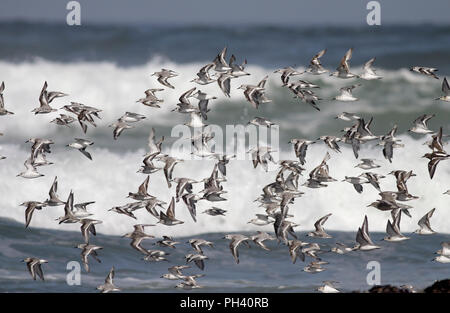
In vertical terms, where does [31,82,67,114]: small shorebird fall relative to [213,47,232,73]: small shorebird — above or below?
below

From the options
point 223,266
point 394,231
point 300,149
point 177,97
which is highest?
point 177,97

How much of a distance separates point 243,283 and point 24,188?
8.50 metres

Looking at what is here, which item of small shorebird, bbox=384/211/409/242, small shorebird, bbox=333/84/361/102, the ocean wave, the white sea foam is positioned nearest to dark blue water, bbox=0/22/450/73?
the ocean wave

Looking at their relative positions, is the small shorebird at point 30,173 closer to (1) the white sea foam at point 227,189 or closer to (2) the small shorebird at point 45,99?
(2) the small shorebird at point 45,99

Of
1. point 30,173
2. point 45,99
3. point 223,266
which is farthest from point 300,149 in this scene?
point 45,99

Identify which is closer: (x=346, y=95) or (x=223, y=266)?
(x=346, y=95)

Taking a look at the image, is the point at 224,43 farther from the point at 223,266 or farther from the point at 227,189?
the point at 223,266

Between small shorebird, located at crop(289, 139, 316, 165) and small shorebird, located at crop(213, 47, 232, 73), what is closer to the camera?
small shorebird, located at crop(213, 47, 232, 73)

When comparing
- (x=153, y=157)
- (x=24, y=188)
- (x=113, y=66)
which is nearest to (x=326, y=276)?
(x=153, y=157)

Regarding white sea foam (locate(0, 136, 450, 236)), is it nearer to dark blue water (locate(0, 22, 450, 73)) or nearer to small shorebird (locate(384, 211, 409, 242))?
small shorebird (locate(384, 211, 409, 242))

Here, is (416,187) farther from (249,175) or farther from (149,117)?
(149,117)

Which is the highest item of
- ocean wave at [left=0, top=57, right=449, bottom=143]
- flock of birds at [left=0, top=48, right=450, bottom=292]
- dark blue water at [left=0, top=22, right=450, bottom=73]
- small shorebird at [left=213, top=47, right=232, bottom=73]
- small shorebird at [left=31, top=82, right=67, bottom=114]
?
dark blue water at [left=0, top=22, right=450, bottom=73]
